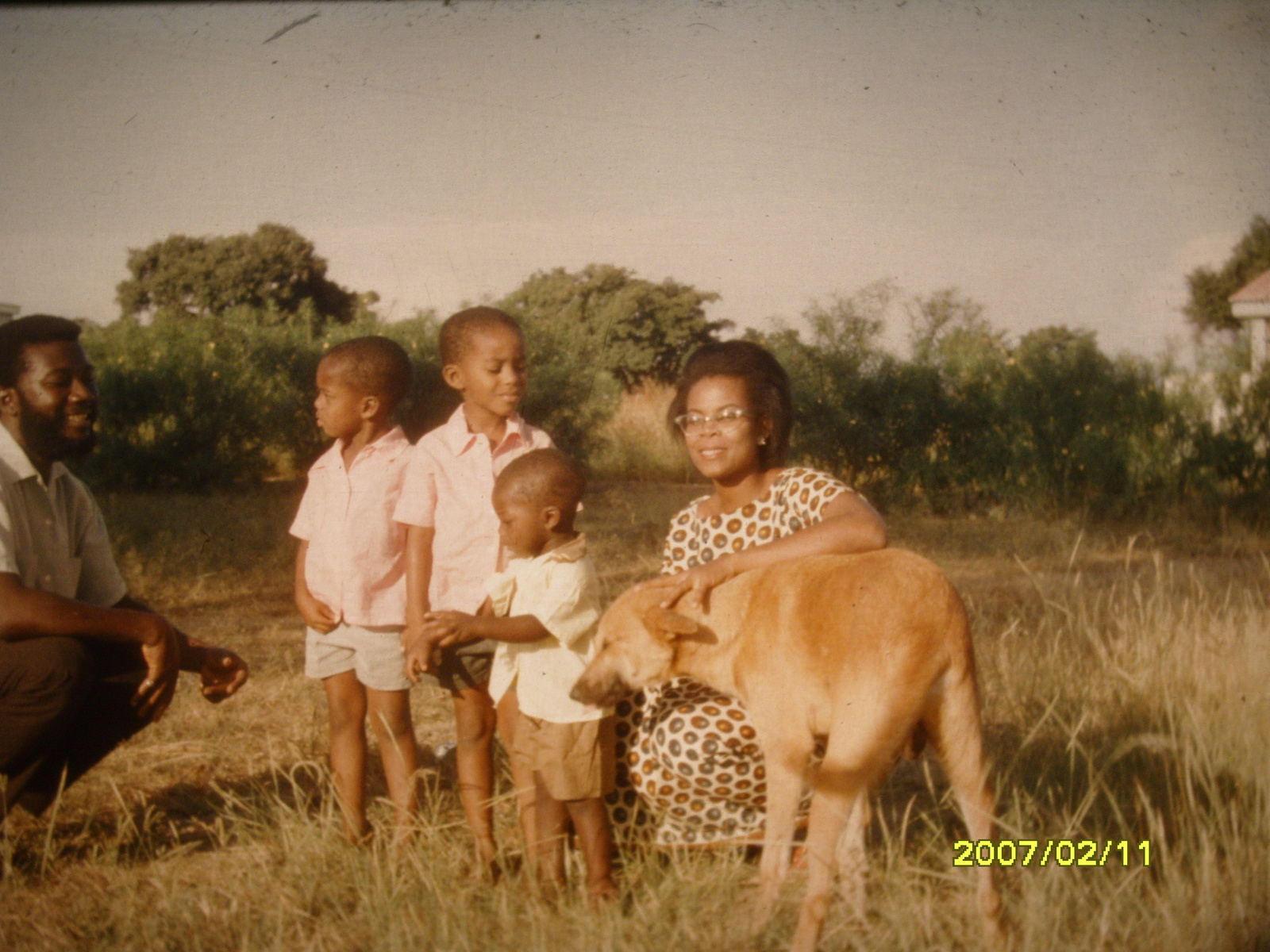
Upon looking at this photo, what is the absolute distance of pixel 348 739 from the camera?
3.73 m

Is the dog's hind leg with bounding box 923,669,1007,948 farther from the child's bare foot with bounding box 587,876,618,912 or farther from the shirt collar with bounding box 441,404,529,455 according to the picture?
the shirt collar with bounding box 441,404,529,455

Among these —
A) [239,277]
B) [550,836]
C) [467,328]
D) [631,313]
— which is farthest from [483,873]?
[631,313]

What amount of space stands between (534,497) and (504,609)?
1.25ft

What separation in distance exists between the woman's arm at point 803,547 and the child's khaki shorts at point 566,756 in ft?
1.58

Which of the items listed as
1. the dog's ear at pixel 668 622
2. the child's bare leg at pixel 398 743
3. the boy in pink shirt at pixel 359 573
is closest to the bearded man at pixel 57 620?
the boy in pink shirt at pixel 359 573

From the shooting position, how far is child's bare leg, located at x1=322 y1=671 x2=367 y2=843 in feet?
12.0

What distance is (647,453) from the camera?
18.0 meters

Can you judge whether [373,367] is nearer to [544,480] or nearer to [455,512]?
[455,512]

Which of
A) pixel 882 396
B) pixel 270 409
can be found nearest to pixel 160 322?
pixel 270 409

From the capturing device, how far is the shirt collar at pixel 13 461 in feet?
11.1

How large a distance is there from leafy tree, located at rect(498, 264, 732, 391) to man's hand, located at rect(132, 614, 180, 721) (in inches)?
Result: 572

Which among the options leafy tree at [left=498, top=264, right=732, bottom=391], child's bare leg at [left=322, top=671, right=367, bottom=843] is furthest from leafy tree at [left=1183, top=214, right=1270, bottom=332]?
child's bare leg at [left=322, top=671, right=367, bottom=843]

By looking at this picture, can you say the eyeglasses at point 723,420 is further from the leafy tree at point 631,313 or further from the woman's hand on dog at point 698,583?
the leafy tree at point 631,313

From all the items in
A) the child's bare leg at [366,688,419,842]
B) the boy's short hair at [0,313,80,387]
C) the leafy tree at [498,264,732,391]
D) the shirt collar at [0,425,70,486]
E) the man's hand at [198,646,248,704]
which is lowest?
the child's bare leg at [366,688,419,842]
